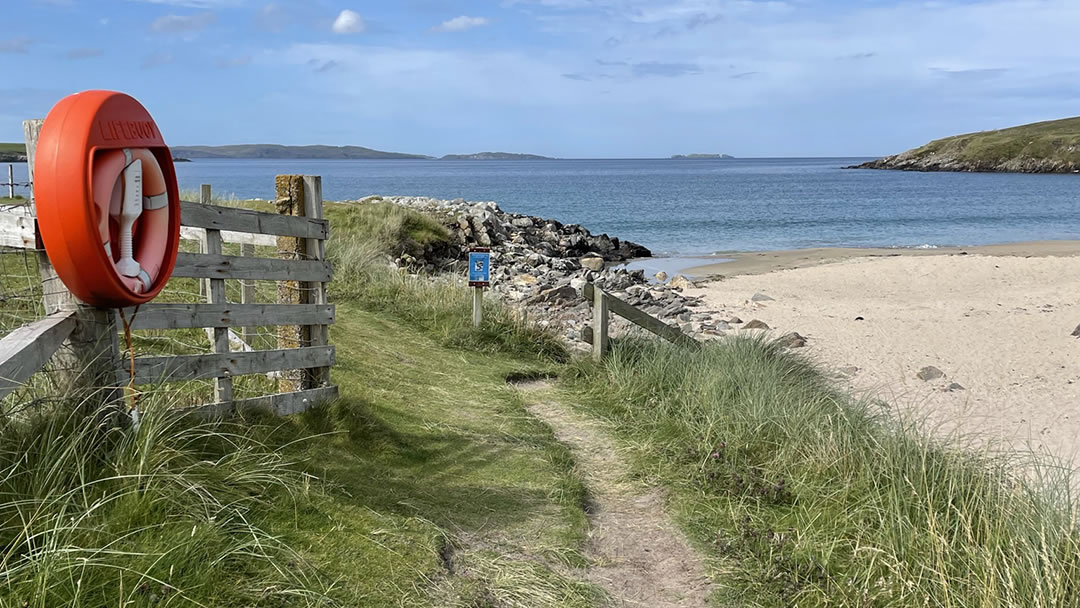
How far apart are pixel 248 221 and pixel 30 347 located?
2.60 metres

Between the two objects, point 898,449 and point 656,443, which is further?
point 656,443

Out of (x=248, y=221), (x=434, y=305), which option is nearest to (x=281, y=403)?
(x=248, y=221)

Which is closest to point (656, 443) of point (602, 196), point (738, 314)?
point (738, 314)

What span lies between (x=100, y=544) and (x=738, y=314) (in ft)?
53.4

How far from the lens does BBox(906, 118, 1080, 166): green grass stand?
11399 centimetres

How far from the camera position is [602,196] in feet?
270

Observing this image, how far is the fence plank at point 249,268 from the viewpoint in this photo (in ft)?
18.6

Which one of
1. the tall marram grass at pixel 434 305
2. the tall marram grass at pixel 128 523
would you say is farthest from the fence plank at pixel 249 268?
the tall marram grass at pixel 434 305

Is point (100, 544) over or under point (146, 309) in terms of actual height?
under

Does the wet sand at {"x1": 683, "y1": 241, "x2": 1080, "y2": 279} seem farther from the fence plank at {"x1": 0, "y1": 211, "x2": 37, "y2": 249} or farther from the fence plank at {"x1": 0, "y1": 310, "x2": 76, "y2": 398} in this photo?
the fence plank at {"x1": 0, "y1": 310, "x2": 76, "y2": 398}

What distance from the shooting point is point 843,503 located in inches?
225

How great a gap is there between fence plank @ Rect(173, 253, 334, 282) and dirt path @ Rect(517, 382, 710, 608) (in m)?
2.75

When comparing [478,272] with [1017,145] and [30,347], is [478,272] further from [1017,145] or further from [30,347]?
[1017,145]

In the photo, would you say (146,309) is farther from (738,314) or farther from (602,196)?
(602,196)
